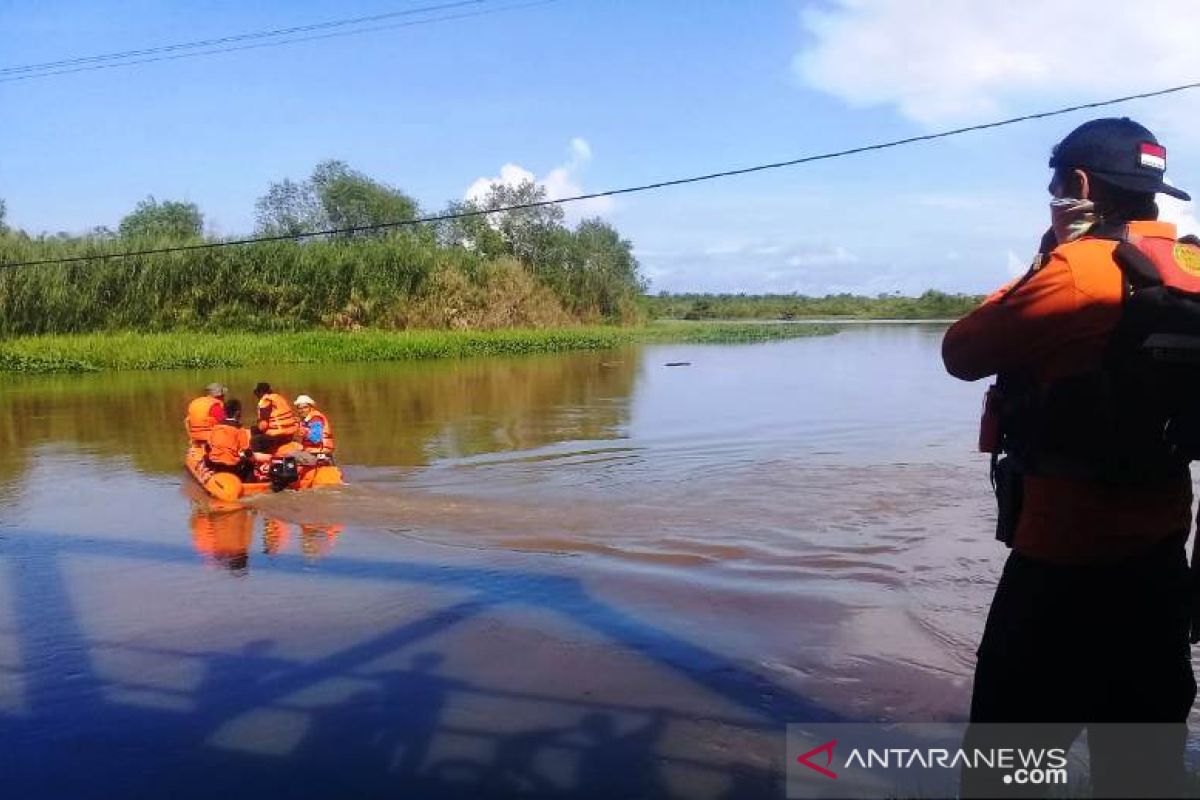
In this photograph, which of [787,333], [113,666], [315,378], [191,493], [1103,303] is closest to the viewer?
[1103,303]

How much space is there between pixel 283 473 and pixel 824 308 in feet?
467

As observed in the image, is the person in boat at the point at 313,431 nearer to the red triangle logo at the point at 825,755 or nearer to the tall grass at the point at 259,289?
the red triangle logo at the point at 825,755

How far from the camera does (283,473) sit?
1195 cm

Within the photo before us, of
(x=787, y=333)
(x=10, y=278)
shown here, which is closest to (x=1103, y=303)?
(x=10, y=278)

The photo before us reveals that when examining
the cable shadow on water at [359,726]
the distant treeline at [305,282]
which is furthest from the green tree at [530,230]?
the cable shadow on water at [359,726]

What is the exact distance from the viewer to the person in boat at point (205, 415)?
507 inches

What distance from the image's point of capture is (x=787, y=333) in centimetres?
7644

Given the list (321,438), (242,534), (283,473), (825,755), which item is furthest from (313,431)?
(825,755)

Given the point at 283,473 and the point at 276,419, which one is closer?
the point at 283,473

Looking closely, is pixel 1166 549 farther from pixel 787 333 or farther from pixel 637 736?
pixel 787 333

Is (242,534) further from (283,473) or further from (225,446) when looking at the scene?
(225,446)

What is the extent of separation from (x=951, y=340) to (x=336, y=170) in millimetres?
82918

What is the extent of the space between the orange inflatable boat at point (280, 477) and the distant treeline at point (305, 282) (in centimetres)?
2869

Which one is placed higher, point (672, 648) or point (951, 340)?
point (951, 340)
